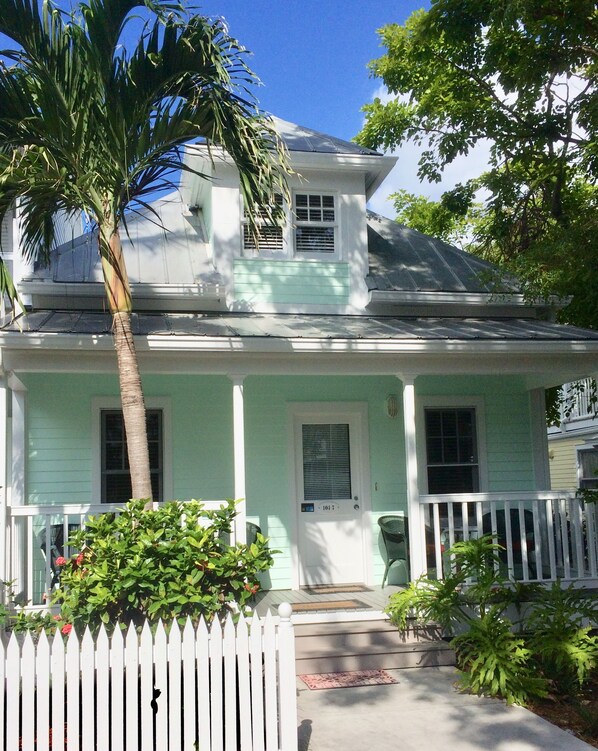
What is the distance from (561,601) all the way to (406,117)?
10.4m

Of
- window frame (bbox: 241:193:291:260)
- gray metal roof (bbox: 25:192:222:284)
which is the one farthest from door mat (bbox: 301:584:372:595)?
window frame (bbox: 241:193:291:260)

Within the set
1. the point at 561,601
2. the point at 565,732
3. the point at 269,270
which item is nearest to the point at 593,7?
the point at 269,270

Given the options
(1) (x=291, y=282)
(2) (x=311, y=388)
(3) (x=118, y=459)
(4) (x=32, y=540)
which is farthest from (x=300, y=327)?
(4) (x=32, y=540)

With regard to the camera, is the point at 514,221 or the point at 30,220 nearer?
the point at 30,220

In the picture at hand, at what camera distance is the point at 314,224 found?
424 inches

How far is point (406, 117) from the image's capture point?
1508 cm

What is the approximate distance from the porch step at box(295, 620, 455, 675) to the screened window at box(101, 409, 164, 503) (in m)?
2.94

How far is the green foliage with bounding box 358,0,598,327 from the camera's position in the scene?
9516mm

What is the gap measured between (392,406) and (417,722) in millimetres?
4779

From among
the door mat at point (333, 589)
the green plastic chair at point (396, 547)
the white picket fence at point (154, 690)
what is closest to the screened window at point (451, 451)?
the green plastic chair at point (396, 547)

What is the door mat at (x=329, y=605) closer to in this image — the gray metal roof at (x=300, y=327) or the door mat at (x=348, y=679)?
the door mat at (x=348, y=679)

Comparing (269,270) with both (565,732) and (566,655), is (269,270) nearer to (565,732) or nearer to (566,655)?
(566,655)

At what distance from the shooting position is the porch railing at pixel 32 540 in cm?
781

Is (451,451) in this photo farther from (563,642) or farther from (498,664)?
(498,664)
